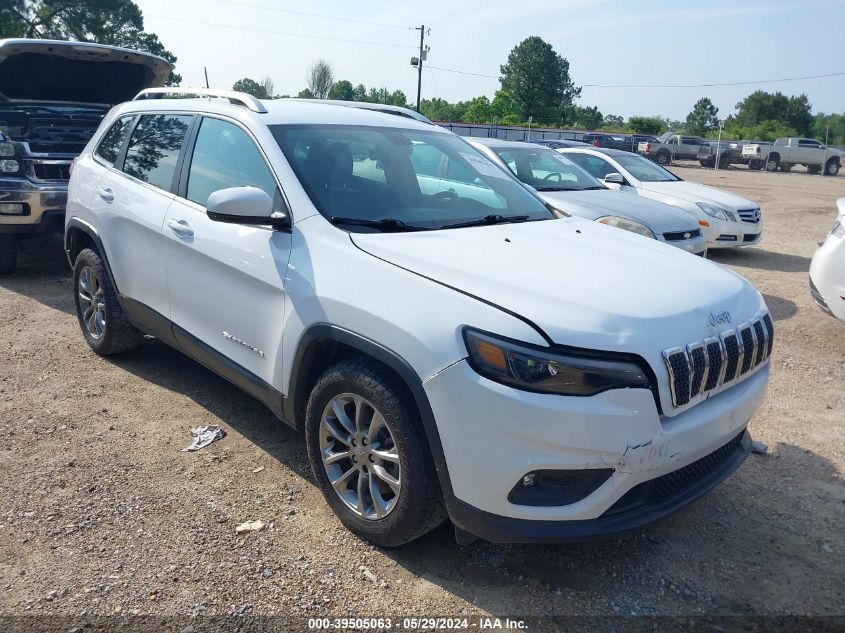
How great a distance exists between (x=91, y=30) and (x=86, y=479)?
47.4 metres

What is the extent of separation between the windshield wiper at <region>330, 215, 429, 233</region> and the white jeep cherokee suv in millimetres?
11

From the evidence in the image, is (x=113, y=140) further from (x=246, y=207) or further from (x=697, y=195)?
(x=697, y=195)

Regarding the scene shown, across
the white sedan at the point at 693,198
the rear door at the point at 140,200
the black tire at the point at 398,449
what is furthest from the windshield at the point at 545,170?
the black tire at the point at 398,449

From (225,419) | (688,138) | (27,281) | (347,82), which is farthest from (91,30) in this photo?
(347,82)

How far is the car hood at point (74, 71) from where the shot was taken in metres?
6.85

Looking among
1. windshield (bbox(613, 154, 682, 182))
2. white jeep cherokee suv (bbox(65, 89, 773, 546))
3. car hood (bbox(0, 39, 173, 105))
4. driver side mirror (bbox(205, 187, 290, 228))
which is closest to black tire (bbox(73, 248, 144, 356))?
white jeep cherokee suv (bbox(65, 89, 773, 546))

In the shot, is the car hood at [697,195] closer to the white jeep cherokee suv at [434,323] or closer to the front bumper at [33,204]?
the white jeep cherokee suv at [434,323]

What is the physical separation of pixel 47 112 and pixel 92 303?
3.48 m

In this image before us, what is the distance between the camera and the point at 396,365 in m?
2.51

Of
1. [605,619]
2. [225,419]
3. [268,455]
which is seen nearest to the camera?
[605,619]

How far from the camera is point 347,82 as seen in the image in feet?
341

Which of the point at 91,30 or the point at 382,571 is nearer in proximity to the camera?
the point at 382,571

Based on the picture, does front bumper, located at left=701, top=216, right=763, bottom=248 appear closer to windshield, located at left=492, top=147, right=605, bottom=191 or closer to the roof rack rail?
windshield, located at left=492, top=147, right=605, bottom=191

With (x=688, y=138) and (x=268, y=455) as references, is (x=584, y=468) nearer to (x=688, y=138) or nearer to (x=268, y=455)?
(x=268, y=455)
